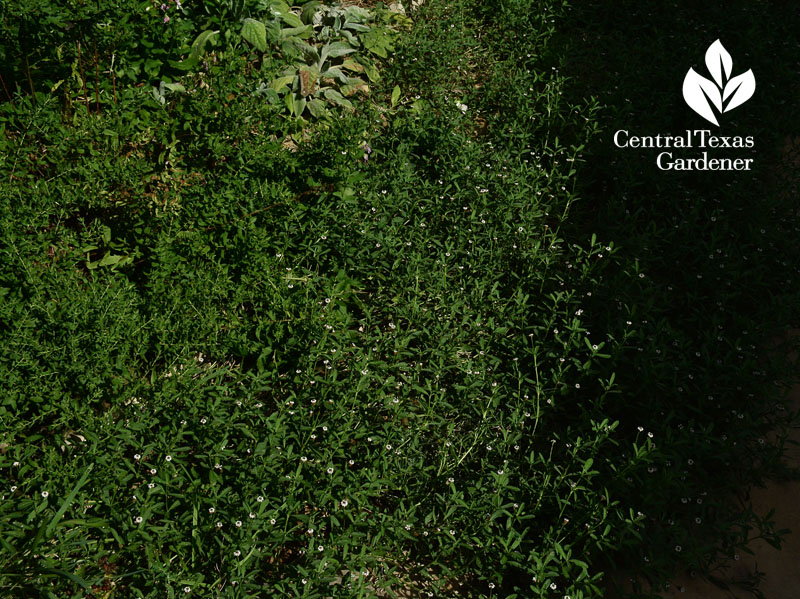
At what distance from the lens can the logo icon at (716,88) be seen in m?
5.61

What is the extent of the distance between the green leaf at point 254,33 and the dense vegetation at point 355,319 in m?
0.02

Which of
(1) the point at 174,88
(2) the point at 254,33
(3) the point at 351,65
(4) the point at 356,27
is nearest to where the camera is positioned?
(1) the point at 174,88

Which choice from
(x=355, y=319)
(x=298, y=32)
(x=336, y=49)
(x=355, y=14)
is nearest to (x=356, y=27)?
(x=355, y=14)

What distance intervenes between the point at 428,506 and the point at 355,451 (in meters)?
0.40

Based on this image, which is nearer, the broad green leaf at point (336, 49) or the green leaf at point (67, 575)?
the green leaf at point (67, 575)

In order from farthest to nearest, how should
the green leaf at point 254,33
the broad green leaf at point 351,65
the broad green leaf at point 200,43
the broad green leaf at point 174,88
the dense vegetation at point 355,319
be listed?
the broad green leaf at point 351,65, the green leaf at point 254,33, the broad green leaf at point 200,43, the broad green leaf at point 174,88, the dense vegetation at point 355,319

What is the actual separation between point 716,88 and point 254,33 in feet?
11.6

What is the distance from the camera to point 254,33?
200 inches

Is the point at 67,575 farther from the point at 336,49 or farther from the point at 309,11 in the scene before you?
the point at 309,11

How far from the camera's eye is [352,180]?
4.37m

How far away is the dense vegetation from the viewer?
10.0 feet

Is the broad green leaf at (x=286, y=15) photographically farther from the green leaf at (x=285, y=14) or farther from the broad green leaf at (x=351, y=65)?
the broad green leaf at (x=351, y=65)

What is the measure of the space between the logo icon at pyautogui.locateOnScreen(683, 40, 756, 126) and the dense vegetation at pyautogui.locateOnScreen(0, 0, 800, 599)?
0.15m

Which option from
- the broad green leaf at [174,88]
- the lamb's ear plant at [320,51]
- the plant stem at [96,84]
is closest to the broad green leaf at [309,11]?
the lamb's ear plant at [320,51]
